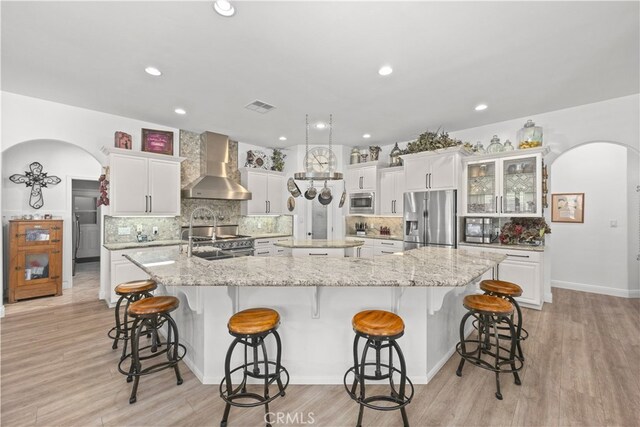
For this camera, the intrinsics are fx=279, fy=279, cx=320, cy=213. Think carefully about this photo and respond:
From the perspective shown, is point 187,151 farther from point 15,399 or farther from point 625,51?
point 625,51

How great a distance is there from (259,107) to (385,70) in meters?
1.89

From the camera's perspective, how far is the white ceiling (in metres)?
2.13

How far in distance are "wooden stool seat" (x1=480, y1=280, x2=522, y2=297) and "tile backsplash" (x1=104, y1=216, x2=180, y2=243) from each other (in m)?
4.88

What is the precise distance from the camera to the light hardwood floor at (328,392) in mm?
1926

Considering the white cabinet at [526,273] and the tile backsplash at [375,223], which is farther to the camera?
the tile backsplash at [375,223]

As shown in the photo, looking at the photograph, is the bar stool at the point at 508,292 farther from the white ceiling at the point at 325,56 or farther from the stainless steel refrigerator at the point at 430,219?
the white ceiling at the point at 325,56

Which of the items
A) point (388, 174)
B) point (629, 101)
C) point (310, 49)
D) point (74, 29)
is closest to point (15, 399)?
point (74, 29)

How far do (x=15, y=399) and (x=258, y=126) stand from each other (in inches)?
166

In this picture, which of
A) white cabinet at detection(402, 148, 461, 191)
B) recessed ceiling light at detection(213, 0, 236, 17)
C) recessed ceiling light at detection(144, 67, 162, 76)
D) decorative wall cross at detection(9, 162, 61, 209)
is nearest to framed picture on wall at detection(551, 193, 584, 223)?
white cabinet at detection(402, 148, 461, 191)

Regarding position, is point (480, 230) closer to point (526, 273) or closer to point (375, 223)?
point (526, 273)

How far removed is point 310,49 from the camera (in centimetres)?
258

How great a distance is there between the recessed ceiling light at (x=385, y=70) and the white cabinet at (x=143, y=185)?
11.8ft

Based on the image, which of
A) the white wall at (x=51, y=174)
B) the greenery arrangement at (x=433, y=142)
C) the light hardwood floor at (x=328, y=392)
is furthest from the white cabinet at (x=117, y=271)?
the greenery arrangement at (x=433, y=142)

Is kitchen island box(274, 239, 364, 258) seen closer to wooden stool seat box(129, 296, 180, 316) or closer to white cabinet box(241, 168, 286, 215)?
white cabinet box(241, 168, 286, 215)
